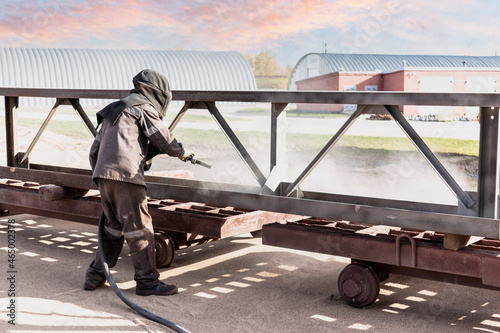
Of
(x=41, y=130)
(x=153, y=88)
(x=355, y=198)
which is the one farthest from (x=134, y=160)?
(x=41, y=130)

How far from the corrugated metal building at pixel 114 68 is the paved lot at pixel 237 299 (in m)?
26.2

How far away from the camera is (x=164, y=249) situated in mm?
5305

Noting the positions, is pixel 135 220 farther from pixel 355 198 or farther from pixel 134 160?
pixel 355 198

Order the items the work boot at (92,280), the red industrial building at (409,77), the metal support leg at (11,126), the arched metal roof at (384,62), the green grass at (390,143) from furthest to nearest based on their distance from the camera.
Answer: the arched metal roof at (384,62), the red industrial building at (409,77), the green grass at (390,143), the metal support leg at (11,126), the work boot at (92,280)

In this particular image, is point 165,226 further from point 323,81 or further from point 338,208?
point 323,81

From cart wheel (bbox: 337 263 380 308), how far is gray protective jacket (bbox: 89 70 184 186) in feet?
5.26

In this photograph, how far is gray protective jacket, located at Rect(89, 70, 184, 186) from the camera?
14.6 ft

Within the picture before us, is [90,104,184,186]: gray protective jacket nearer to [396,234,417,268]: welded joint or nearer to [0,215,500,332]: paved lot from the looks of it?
[0,215,500,332]: paved lot

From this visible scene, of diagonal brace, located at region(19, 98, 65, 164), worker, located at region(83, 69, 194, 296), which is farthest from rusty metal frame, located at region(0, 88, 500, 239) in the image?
worker, located at region(83, 69, 194, 296)

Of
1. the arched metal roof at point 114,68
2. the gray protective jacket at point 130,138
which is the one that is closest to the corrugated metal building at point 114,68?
the arched metal roof at point 114,68

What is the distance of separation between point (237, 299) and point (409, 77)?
1011 inches

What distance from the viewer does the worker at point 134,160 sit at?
4469 mm

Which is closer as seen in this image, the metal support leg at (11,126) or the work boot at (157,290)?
the work boot at (157,290)

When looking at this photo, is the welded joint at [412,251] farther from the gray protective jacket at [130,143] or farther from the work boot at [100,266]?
the work boot at [100,266]
